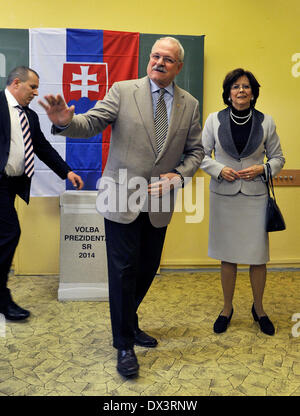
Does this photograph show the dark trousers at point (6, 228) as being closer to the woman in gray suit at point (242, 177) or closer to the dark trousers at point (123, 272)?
the dark trousers at point (123, 272)

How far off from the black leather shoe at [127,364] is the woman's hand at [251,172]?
123cm

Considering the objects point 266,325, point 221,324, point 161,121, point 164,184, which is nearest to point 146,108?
point 161,121

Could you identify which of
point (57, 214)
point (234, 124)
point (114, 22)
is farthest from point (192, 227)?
point (114, 22)

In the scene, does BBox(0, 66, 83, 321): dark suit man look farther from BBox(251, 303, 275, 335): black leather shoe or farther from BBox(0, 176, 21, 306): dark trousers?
BBox(251, 303, 275, 335): black leather shoe

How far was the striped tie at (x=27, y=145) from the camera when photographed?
9.21ft

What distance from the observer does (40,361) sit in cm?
213

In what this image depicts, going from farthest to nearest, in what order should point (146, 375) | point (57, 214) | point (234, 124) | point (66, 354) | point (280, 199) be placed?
1. point (280, 199)
2. point (57, 214)
3. point (234, 124)
4. point (66, 354)
5. point (146, 375)

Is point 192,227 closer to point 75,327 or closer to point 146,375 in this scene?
point 75,327

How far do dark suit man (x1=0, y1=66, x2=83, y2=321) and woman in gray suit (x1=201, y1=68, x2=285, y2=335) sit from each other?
1072mm

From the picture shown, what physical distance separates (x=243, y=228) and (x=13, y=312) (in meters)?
1.63

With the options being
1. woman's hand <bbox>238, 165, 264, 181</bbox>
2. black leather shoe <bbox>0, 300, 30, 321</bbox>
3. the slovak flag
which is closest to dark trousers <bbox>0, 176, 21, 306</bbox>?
black leather shoe <bbox>0, 300, 30, 321</bbox>

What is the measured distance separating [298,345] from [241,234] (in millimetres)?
731

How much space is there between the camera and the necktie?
202cm

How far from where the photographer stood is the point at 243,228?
2559mm
